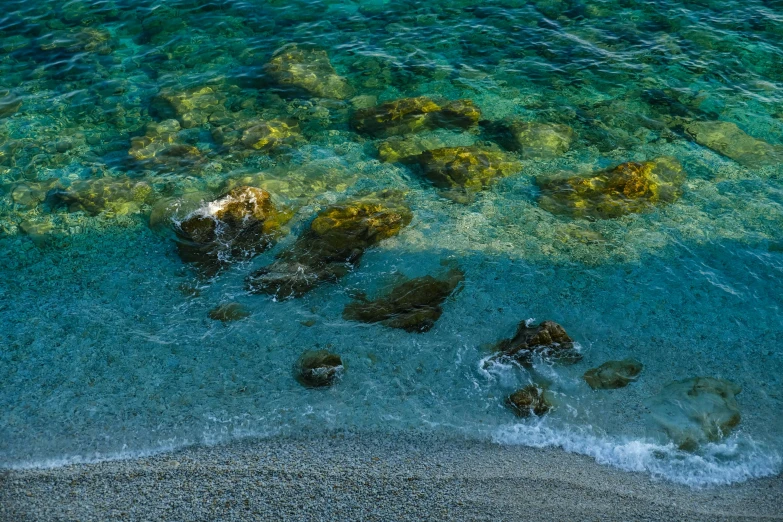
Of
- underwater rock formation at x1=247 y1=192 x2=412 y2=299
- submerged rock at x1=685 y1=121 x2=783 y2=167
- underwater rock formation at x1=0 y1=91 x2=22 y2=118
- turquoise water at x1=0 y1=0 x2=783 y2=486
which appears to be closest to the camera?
turquoise water at x1=0 y1=0 x2=783 y2=486

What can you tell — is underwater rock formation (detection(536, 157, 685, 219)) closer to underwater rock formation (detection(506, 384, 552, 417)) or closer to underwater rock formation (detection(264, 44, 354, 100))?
underwater rock formation (detection(506, 384, 552, 417))

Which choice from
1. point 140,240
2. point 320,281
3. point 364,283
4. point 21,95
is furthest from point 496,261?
point 21,95

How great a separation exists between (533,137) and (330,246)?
899cm

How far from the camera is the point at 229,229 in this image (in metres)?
17.8

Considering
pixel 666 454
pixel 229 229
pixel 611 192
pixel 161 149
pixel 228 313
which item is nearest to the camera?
pixel 666 454

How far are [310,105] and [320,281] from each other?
948cm

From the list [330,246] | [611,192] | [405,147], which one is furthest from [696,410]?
[405,147]

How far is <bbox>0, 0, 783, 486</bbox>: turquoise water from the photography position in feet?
44.6

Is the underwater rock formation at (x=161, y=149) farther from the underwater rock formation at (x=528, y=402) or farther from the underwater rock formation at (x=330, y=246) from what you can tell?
the underwater rock formation at (x=528, y=402)

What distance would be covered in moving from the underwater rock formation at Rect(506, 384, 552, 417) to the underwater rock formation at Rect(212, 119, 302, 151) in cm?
1236

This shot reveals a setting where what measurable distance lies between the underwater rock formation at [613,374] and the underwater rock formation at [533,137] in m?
8.83

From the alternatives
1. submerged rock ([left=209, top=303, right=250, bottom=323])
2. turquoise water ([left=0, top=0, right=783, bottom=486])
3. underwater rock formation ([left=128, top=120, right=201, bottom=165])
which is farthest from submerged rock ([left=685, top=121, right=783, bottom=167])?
underwater rock formation ([left=128, top=120, right=201, bottom=165])

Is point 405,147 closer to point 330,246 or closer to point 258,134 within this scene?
point 258,134

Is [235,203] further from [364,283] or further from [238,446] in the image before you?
[238,446]
